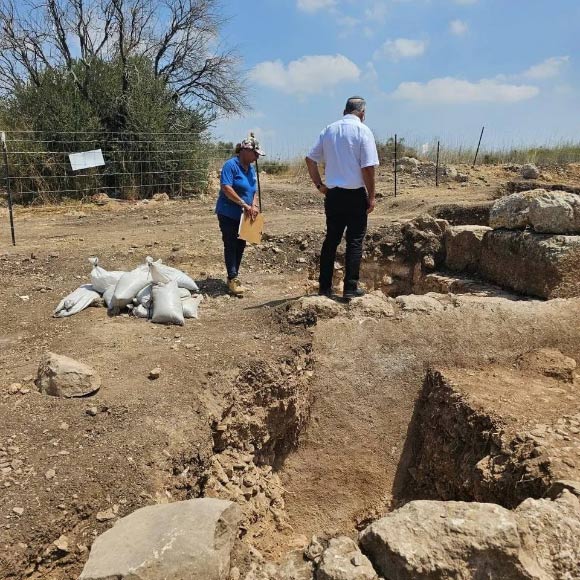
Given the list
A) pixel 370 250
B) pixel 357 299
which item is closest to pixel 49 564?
pixel 357 299

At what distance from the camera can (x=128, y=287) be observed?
4688 millimetres

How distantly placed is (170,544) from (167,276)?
10.3 feet

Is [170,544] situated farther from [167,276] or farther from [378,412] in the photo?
[167,276]

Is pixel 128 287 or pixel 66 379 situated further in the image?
pixel 128 287

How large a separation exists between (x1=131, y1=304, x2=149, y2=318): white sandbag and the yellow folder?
1.12 m

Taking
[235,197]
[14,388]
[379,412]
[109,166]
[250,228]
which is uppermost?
[109,166]

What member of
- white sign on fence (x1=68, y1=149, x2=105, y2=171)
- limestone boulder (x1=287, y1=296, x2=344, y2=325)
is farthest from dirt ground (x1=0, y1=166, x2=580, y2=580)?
white sign on fence (x1=68, y1=149, x2=105, y2=171)

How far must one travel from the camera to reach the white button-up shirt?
4180 mm

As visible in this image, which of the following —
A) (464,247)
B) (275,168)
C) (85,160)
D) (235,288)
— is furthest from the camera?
(275,168)

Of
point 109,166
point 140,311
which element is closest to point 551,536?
point 140,311

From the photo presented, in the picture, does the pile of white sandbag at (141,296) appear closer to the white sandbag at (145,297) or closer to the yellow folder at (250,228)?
the white sandbag at (145,297)

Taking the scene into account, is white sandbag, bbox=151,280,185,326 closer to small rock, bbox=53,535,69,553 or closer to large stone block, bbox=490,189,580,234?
small rock, bbox=53,535,69,553

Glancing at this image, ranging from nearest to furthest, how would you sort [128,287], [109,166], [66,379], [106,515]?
[106,515] < [66,379] < [128,287] < [109,166]

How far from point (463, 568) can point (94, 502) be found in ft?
5.76
